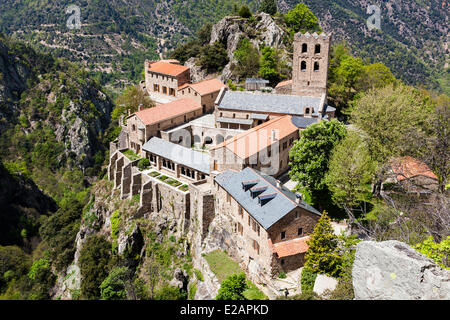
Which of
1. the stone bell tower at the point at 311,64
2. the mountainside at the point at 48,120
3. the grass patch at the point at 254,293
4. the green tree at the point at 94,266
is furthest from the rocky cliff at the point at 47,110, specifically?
the grass patch at the point at 254,293

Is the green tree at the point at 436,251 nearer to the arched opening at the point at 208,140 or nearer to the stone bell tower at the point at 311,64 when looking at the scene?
the stone bell tower at the point at 311,64

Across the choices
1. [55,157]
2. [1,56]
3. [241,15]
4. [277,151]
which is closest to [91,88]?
[1,56]

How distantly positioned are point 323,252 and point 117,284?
1090 inches

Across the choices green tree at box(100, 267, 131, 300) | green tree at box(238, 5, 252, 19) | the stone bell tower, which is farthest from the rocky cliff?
the stone bell tower

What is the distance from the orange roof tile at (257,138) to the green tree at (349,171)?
9027 mm

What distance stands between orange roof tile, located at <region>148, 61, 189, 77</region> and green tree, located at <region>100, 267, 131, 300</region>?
38666 millimetres

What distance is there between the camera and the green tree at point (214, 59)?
272 ft

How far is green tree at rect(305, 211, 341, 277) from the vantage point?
31766mm

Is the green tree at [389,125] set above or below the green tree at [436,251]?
below

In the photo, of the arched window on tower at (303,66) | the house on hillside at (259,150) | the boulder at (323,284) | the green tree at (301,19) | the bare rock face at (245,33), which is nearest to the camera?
the boulder at (323,284)

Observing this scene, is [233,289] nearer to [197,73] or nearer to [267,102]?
[267,102]

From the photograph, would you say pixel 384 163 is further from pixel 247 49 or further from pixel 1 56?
pixel 1 56

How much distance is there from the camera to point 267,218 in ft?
112
